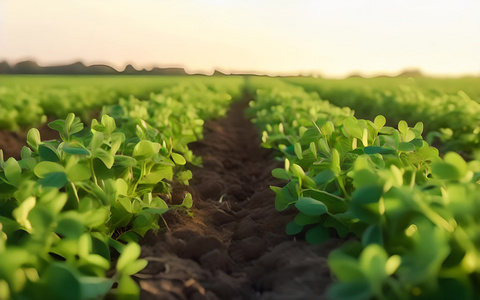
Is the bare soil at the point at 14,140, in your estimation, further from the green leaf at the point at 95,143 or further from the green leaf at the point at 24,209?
the green leaf at the point at 24,209

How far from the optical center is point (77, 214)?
60.3 inches

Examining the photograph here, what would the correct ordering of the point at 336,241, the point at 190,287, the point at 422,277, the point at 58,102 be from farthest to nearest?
the point at 58,102, the point at 336,241, the point at 190,287, the point at 422,277

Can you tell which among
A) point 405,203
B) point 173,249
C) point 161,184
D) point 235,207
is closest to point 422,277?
point 405,203

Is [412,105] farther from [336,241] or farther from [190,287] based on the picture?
[190,287]

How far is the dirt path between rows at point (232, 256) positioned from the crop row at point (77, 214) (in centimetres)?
15

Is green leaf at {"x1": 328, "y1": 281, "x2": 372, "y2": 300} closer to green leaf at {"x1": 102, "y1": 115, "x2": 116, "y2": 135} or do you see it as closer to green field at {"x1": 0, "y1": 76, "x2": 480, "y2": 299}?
green field at {"x1": 0, "y1": 76, "x2": 480, "y2": 299}

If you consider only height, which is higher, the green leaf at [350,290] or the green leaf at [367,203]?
the green leaf at [367,203]

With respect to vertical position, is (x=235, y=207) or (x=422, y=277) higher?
(x=422, y=277)

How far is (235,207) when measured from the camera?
3521mm

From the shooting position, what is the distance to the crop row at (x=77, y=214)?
4.31 ft

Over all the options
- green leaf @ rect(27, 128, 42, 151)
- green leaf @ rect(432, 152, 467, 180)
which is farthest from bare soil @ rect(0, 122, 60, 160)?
green leaf @ rect(432, 152, 467, 180)

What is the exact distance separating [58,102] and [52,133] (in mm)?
1513

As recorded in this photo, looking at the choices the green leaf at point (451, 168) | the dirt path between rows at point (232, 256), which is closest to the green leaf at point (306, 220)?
the dirt path between rows at point (232, 256)

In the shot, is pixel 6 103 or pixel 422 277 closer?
pixel 422 277
